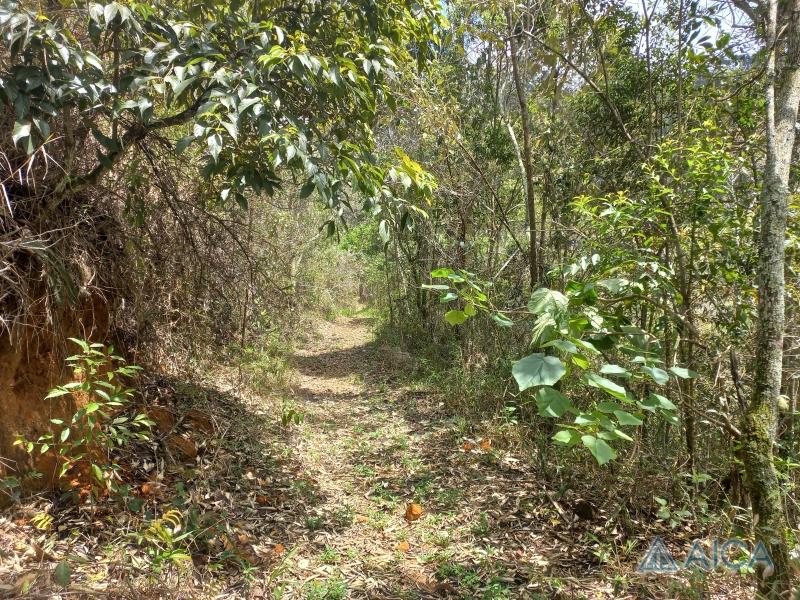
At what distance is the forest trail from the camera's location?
10.2ft

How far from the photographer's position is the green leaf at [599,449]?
108 centimetres

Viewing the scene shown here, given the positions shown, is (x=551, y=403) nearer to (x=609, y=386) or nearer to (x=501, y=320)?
(x=609, y=386)

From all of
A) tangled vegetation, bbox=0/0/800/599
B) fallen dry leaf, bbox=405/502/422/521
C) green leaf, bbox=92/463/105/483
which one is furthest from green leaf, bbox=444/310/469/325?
fallen dry leaf, bbox=405/502/422/521

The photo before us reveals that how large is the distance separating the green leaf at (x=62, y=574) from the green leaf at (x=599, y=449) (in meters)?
2.67

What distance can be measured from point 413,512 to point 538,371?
3233mm

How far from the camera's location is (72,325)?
3316 mm

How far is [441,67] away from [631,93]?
2.83m

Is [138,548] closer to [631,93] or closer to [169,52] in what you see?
[169,52]

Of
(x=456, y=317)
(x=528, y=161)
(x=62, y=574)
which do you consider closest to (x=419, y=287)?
(x=456, y=317)

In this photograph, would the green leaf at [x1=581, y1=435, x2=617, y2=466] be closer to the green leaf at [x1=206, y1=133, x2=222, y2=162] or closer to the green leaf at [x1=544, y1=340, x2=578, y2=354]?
the green leaf at [x1=544, y1=340, x2=578, y2=354]

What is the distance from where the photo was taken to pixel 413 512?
390 cm

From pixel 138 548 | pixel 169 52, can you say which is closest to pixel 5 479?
pixel 138 548

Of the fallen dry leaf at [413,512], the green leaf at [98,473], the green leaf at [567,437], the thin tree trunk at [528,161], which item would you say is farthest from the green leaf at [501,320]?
the thin tree trunk at [528,161]

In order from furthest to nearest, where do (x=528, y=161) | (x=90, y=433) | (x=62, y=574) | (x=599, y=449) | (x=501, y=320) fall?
(x=528, y=161), (x=90, y=433), (x=62, y=574), (x=501, y=320), (x=599, y=449)
